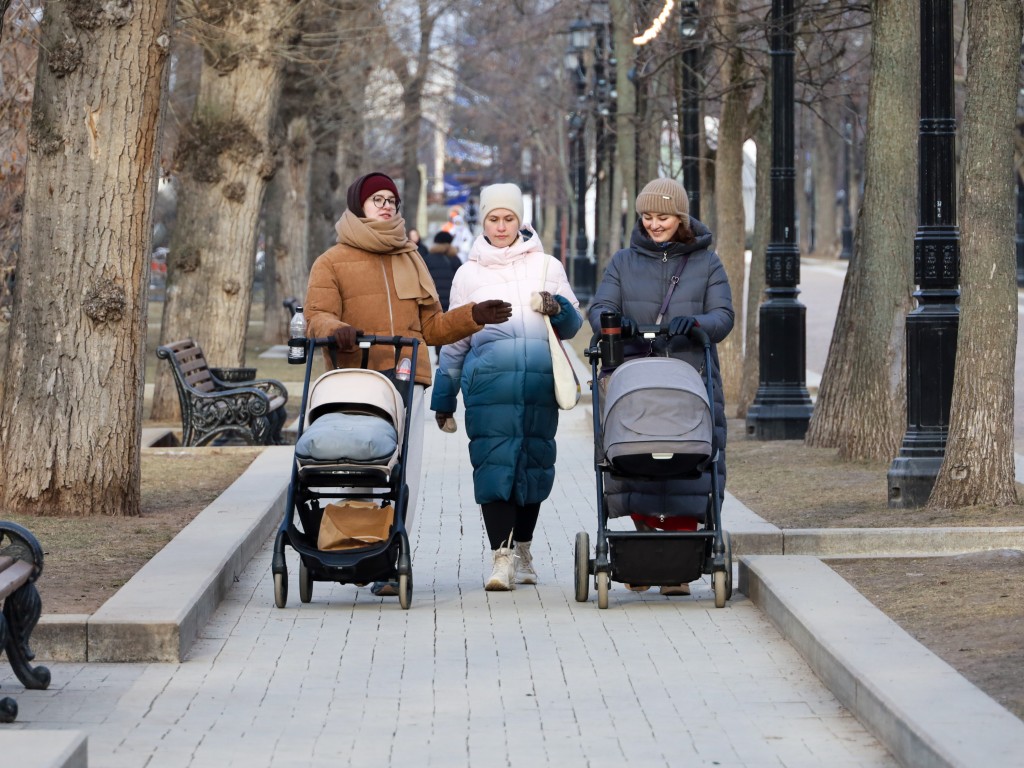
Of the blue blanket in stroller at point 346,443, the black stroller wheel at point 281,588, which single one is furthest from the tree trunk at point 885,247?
the blue blanket in stroller at point 346,443

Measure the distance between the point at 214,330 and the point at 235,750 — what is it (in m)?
13.3

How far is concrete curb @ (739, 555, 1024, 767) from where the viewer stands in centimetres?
510

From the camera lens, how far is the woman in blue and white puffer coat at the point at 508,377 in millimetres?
8656

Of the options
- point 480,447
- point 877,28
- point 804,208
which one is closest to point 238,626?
A: point 480,447

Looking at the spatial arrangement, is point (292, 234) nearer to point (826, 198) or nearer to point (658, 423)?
point (658, 423)

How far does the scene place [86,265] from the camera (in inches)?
434

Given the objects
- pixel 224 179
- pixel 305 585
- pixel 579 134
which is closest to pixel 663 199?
pixel 305 585

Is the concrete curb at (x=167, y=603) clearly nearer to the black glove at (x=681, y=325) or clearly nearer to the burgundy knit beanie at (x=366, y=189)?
the burgundy knit beanie at (x=366, y=189)

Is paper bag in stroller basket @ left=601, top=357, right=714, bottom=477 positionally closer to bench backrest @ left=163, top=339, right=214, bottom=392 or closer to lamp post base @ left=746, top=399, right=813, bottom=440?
lamp post base @ left=746, top=399, right=813, bottom=440

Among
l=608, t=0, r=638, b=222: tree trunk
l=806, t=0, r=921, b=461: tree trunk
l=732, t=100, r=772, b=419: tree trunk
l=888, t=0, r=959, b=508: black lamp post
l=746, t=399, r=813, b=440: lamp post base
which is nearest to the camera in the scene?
l=888, t=0, r=959, b=508: black lamp post

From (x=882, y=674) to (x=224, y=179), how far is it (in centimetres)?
1356

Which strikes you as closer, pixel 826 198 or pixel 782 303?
pixel 782 303

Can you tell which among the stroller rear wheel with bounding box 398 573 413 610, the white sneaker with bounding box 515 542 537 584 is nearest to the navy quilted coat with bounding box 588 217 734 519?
the white sneaker with bounding box 515 542 537 584

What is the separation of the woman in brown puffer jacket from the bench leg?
245cm
